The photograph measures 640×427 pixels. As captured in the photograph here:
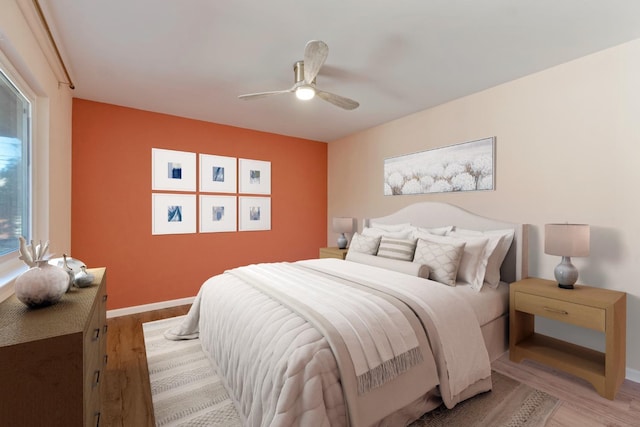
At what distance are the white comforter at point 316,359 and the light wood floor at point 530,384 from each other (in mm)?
464

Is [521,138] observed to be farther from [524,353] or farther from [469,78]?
[524,353]

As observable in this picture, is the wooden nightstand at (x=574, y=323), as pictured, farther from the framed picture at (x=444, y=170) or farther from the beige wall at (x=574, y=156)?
the framed picture at (x=444, y=170)

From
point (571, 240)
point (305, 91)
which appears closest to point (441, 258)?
point (571, 240)

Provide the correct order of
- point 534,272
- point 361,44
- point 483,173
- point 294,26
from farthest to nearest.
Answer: point 483,173, point 534,272, point 361,44, point 294,26

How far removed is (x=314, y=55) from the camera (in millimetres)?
1948

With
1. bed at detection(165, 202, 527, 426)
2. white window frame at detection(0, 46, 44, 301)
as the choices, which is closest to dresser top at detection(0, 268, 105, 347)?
bed at detection(165, 202, 527, 426)

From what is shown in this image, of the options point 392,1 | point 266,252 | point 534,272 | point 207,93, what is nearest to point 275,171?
point 266,252

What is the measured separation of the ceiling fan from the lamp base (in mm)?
2164

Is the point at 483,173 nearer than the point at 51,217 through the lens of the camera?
No

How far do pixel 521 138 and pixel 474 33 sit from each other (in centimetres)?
124

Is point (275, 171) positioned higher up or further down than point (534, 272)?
higher up

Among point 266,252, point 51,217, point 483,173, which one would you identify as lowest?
point 266,252

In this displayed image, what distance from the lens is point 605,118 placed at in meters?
2.32

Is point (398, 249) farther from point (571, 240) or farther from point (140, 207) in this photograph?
point (140, 207)
